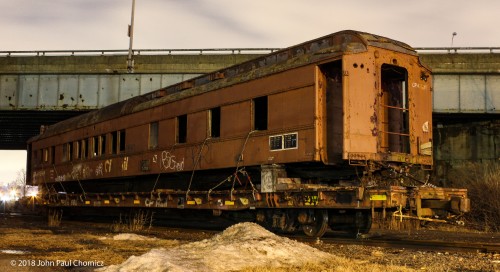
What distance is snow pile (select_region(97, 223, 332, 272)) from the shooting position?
6.60 meters

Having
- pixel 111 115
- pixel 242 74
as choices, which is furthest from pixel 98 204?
pixel 242 74

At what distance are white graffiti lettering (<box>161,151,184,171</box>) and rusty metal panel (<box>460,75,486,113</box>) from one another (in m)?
16.1

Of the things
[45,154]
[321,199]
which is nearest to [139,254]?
[321,199]

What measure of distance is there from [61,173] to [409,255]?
17.1m

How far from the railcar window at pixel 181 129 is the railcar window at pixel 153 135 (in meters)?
1.26

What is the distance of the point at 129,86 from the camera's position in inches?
1128

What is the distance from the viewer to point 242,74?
13.4 m

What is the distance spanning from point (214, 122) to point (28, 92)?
18924mm

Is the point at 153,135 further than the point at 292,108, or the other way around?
the point at 153,135

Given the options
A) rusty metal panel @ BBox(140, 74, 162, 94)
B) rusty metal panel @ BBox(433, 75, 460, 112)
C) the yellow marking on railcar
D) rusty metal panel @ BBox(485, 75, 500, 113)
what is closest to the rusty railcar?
the yellow marking on railcar

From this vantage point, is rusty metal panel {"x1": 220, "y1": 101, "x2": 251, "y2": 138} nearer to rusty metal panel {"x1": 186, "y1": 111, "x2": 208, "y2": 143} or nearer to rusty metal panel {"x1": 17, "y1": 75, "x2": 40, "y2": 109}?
rusty metal panel {"x1": 186, "y1": 111, "x2": 208, "y2": 143}

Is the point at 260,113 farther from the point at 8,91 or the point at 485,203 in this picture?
the point at 8,91

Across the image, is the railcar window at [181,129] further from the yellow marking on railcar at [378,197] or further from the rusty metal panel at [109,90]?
the rusty metal panel at [109,90]

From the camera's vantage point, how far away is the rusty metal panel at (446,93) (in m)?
25.7
